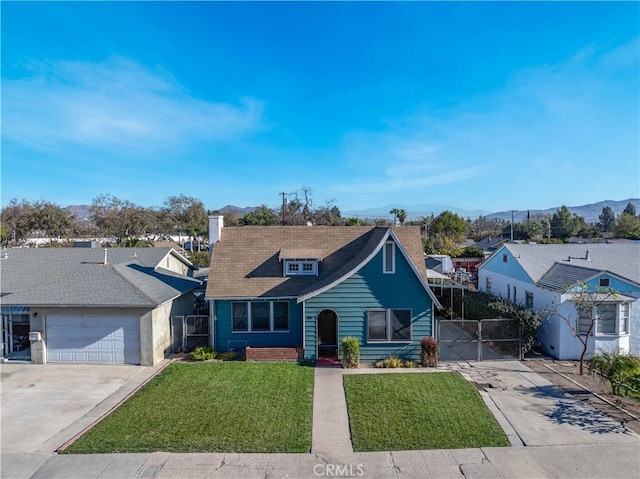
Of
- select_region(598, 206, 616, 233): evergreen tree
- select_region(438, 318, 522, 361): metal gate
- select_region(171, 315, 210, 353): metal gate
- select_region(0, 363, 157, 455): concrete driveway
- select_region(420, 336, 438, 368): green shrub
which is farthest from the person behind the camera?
select_region(598, 206, 616, 233): evergreen tree

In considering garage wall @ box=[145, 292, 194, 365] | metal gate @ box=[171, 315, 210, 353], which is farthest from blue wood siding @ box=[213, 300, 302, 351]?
garage wall @ box=[145, 292, 194, 365]

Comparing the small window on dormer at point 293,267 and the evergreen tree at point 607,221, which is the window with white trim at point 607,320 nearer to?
the small window on dormer at point 293,267

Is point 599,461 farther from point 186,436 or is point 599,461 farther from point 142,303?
point 142,303

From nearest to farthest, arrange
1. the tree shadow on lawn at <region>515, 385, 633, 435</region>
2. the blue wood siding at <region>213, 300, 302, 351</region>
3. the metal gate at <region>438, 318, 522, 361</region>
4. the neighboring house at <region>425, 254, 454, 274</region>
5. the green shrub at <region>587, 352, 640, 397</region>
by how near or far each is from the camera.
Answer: the tree shadow on lawn at <region>515, 385, 633, 435</region> < the green shrub at <region>587, 352, 640, 397</region> < the metal gate at <region>438, 318, 522, 361</region> < the blue wood siding at <region>213, 300, 302, 351</region> < the neighboring house at <region>425, 254, 454, 274</region>

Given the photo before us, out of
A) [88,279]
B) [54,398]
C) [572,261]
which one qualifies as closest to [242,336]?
[54,398]

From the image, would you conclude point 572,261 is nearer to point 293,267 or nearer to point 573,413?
point 573,413

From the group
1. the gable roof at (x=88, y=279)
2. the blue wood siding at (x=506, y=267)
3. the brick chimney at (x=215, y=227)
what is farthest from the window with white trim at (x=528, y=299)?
the gable roof at (x=88, y=279)

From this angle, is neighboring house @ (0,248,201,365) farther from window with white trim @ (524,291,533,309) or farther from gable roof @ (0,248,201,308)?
window with white trim @ (524,291,533,309)
